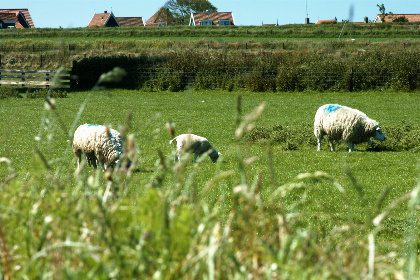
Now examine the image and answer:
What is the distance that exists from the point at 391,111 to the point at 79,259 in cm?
2196

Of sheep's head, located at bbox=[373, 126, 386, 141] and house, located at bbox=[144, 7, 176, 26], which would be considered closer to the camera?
sheep's head, located at bbox=[373, 126, 386, 141]

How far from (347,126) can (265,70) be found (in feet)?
57.1

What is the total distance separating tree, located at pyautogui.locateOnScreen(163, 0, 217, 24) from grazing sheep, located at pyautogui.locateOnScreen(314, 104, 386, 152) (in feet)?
256

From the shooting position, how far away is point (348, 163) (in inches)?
471

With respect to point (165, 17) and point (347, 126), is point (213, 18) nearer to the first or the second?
point (165, 17)

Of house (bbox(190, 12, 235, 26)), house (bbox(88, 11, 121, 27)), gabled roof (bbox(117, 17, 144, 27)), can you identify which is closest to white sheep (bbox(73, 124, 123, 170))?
house (bbox(190, 12, 235, 26))

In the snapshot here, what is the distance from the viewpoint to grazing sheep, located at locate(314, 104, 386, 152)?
1404 cm

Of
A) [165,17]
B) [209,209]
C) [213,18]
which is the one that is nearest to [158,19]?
[165,17]

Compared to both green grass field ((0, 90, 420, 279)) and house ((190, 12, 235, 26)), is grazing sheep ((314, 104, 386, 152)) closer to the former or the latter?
green grass field ((0, 90, 420, 279))

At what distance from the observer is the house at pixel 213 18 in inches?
3332

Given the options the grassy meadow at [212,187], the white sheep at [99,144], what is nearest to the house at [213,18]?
the grassy meadow at [212,187]

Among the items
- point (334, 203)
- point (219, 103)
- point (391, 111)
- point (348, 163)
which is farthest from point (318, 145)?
point (219, 103)

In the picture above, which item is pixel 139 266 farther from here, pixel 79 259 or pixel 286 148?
pixel 286 148

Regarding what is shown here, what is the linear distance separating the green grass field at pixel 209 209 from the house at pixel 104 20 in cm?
6517
